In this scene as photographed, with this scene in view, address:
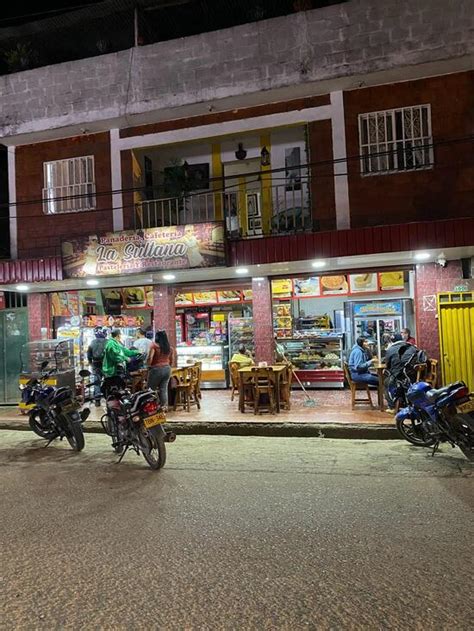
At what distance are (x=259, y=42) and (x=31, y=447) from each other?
10.2 metres

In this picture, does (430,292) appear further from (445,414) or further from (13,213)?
(13,213)

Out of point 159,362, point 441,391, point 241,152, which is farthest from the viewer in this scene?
point 241,152

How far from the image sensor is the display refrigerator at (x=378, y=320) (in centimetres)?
1455

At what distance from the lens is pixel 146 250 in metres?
11.3

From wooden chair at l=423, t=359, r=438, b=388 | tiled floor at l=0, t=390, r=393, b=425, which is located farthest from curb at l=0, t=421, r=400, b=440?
wooden chair at l=423, t=359, r=438, b=388

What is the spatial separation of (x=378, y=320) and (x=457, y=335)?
3915 mm

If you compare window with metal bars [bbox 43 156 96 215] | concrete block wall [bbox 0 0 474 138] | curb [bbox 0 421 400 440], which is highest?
concrete block wall [bbox 0 0 474 138]

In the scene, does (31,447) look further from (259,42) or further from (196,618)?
(259,42)

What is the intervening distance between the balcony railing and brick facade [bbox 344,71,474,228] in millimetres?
1466

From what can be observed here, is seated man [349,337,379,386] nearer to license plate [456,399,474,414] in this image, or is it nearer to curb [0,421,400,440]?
curb [0,421,400,440]

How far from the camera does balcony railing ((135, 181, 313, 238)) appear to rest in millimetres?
12648

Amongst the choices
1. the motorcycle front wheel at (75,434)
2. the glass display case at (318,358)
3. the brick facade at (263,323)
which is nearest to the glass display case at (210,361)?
the glass display case at (318,358)

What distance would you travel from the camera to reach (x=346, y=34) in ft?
37.2

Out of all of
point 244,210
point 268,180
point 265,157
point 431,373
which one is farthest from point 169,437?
point 265,157
